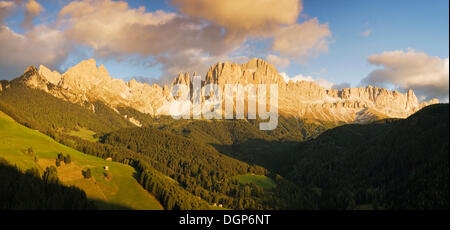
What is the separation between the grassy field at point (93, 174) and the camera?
13625cm

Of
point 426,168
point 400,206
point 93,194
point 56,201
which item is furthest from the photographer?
point 426,168

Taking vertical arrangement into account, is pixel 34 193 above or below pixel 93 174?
below

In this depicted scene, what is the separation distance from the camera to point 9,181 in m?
118

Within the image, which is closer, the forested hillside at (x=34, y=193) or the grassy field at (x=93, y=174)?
the forested hillside at (x=34, y=193)

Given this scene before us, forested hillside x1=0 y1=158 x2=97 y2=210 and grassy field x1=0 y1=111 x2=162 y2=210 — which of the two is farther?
grassy field x1=0 y1=111 x2=162 y2=210

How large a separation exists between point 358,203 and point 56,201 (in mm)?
169230

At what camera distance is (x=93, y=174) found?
15550 cm

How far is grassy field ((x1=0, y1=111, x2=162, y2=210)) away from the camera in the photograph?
5364 inches

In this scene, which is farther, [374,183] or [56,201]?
[374,183]

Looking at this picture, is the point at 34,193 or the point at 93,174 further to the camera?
the point at 93,174

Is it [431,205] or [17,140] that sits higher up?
[17,140]

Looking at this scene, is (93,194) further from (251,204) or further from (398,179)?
(398,179)
